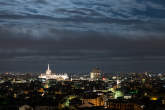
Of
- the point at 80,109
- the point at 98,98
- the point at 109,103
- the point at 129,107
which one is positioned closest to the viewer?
the point at 80,109

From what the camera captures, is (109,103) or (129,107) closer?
(129,107)

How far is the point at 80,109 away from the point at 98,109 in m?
2.34

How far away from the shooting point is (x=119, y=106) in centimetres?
5044

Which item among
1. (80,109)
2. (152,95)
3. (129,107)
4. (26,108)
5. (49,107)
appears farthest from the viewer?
(152,95)

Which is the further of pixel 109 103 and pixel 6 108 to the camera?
pixel 109 103

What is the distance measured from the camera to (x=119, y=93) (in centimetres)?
→ 7275

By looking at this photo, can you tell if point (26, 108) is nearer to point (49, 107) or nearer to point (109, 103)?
point (49, 107)

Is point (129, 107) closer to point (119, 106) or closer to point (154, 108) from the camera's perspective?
point (119, 106)

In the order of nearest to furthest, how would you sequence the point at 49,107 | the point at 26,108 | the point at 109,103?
the point at 26,108 → the point at 49,107 → the point at 109,103

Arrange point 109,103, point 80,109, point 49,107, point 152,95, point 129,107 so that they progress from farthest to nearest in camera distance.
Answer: point 152,95 < point 109,103 < point 129,107 < point 49,107 < point 80,109

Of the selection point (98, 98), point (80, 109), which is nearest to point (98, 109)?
point (80, 109)

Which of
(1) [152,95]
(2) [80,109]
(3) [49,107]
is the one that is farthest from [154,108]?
(1) [152,95]

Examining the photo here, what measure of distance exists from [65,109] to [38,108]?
3.43m

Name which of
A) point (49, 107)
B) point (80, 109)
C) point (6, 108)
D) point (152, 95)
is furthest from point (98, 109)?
point (152, 95)
